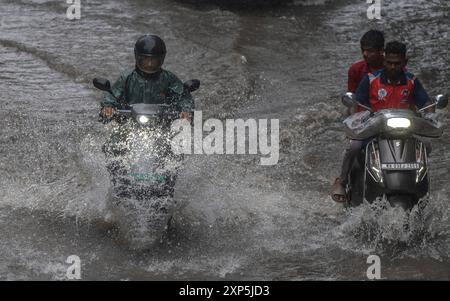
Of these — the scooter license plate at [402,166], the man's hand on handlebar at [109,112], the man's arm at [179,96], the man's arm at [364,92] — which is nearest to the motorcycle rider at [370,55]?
the man's arm at [364,92]

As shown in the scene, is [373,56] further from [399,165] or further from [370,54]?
[399,165]

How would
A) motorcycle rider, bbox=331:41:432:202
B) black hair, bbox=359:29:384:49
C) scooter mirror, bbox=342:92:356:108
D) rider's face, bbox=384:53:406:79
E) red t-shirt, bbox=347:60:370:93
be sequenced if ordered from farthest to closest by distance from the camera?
red t-shirt, bbox=347:60:370:93
black hair, bbox=359:29:384:49
motorcycle rider, bbox=331:41:432:202
scooter mirror, bbox=342:92:356:108
rider's face, bbox=384:53:406:79

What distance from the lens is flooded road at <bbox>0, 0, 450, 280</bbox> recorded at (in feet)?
22.8

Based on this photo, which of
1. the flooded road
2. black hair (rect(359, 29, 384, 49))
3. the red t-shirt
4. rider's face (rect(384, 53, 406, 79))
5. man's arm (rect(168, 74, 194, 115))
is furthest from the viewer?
the red t-shirt

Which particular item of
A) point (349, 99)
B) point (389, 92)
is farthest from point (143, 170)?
point (389, 92)

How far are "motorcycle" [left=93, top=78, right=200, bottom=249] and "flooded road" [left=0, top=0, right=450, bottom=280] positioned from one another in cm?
27

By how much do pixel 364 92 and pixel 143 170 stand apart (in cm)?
208

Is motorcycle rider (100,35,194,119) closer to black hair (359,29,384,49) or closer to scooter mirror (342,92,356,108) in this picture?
scooter mirror (342,92,356,108)

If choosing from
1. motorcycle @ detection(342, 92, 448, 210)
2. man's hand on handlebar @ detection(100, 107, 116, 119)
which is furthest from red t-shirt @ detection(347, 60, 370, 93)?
man's hand on handlebar @ detection(100, 107, 116, 119)

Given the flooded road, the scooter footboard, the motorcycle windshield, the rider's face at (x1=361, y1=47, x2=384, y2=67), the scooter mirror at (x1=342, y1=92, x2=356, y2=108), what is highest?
the rider's face at (x1=361, y1=47, x2=384, y2=67)

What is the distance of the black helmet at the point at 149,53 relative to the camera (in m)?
7.25

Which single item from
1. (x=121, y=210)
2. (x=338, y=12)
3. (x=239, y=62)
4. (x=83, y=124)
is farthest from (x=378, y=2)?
(x=121, y=210)
